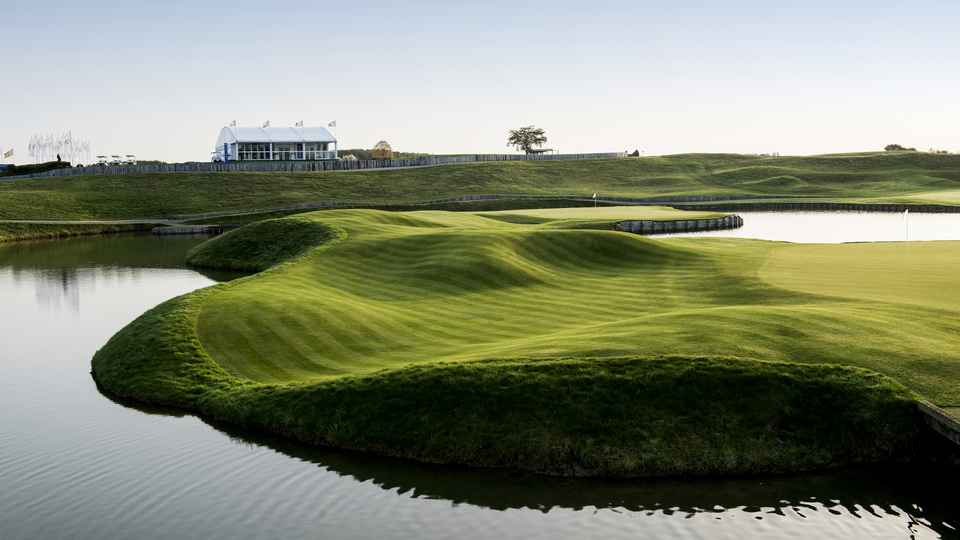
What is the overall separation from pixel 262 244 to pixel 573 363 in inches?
1480

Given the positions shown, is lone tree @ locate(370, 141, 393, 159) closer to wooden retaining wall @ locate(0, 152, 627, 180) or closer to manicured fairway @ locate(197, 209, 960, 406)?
wooden retaining wall @ locate(0, 152, 627, 180)

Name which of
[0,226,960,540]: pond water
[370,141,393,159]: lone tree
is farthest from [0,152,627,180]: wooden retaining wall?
[0,226,960,540]: pond water

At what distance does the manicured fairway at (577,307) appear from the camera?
1878 centimetres

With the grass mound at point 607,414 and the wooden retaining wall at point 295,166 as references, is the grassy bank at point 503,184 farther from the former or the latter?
the grass mound at point 607,414

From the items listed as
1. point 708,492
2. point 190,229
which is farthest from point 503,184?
point 708,492

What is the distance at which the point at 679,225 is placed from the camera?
69.5 metres

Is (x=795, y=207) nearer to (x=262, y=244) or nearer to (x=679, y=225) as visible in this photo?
(x=679, y=225)

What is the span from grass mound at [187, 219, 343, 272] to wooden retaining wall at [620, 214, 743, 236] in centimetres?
2884

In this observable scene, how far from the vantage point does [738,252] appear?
3934cm

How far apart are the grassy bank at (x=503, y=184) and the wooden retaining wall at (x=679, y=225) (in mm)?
37879

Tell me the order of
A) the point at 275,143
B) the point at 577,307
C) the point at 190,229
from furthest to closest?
the point at 275,143, the point at 190,229, the point at 577,307

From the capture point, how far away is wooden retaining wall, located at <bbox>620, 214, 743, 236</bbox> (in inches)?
2623

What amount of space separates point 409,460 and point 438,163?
393 ft

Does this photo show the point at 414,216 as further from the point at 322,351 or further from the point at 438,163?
the point at 438,163
